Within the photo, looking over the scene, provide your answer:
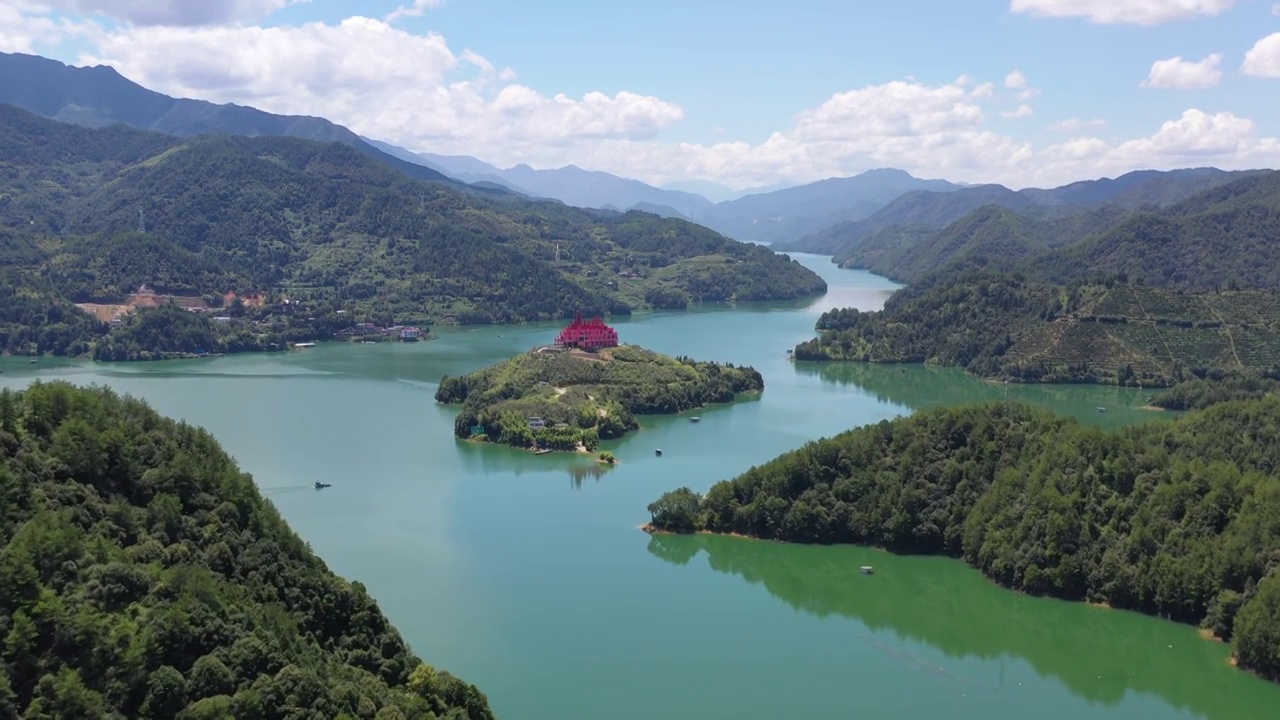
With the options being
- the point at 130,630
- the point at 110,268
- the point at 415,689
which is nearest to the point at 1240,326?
the point at 415,689

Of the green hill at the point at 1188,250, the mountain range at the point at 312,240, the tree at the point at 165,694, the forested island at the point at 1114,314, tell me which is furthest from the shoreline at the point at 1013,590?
the green hill at the point at 1188,250

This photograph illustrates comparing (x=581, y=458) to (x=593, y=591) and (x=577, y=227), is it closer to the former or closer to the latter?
(x=593, y=591)

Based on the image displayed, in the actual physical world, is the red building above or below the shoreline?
above

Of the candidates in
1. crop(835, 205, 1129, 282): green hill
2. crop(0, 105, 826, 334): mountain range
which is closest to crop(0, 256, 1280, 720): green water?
crop(0, 105, 826, 334): mountain range

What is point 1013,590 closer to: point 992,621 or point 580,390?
point 992,621

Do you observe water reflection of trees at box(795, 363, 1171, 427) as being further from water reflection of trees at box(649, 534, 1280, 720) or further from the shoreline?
water reflection of trees at box(649, 534, 1280, 720)

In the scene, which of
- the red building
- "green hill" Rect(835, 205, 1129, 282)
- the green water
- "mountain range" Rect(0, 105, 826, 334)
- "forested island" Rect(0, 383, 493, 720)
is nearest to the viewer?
"forested island" Rect(0, 383, 493, 720)
